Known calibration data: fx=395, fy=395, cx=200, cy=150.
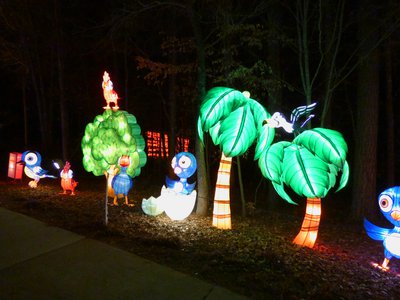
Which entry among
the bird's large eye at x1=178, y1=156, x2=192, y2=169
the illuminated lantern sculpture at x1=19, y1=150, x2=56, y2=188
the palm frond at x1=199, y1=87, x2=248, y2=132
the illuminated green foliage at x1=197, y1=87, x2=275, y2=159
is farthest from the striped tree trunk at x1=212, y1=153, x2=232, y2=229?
the illuminated lantern sculpture at x1=19, y1=150, x2=56, y2=188

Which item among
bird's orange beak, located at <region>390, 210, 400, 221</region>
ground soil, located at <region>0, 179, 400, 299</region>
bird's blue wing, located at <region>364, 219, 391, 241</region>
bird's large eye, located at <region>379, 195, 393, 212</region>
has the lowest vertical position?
ground soil, located at <region>0, 179, 400, 299</region>

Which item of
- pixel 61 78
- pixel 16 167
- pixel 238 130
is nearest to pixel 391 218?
pixel 238 130

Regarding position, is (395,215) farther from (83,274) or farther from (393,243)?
(83,274)

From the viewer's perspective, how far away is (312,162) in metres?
6.79

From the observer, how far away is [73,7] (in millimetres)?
16656

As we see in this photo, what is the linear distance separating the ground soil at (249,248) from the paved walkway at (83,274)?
296 millimetres

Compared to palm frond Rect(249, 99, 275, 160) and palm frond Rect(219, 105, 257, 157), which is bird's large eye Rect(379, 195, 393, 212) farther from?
palm frond Rect(219, 105, 257, 157)

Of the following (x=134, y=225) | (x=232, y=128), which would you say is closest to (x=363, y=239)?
(x=232, y=128)

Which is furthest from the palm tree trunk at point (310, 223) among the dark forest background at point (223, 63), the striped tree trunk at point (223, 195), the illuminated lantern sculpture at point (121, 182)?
the illuminated lantern sculpture at point (121, 182)

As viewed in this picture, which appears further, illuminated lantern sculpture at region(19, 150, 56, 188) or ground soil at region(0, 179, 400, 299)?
illuminated lantern sculpture at region(19, 150, 56, 188)

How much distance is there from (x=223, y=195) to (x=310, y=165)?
2091 millimetres

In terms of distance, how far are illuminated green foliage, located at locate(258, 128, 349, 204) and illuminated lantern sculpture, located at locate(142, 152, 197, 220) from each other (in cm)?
239

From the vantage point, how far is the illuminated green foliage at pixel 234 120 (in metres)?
7.47

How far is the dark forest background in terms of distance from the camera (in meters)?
9.40
